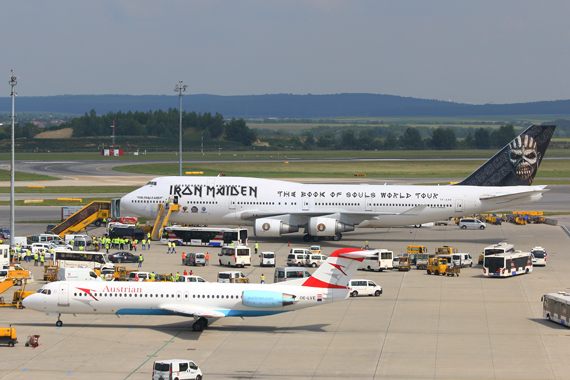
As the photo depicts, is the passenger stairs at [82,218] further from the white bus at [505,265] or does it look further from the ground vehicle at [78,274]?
the white bus at [505,265]

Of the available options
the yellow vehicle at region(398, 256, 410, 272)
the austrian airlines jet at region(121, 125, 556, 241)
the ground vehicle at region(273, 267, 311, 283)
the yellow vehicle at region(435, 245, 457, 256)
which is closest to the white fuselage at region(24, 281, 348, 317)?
the ground vehicle at region(273, 267, 311, 283)

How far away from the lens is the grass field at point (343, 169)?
149 m

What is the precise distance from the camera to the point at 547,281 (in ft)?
175

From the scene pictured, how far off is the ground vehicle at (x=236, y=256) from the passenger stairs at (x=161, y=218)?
14592 millimetres

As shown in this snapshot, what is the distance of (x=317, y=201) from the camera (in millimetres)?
72562

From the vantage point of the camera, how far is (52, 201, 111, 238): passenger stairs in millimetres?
74500

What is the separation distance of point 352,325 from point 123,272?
19005 millimetres

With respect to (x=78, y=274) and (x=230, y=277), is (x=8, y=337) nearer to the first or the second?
(x=78, y=274)

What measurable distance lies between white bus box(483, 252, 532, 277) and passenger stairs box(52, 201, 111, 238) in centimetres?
4303

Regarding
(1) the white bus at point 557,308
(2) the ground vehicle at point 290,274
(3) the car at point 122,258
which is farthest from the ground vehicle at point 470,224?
(3) the car at point 122,258

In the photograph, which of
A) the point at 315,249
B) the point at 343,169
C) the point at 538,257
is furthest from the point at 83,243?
the point at 343,169

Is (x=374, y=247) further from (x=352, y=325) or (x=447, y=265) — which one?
(x=352, y=325)

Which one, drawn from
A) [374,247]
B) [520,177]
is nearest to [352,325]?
[374,247]

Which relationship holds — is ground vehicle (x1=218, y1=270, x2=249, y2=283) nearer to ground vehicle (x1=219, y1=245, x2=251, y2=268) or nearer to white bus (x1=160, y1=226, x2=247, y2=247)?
ground vehicle (x1=219, y1=245, x2=251, y2=268)
